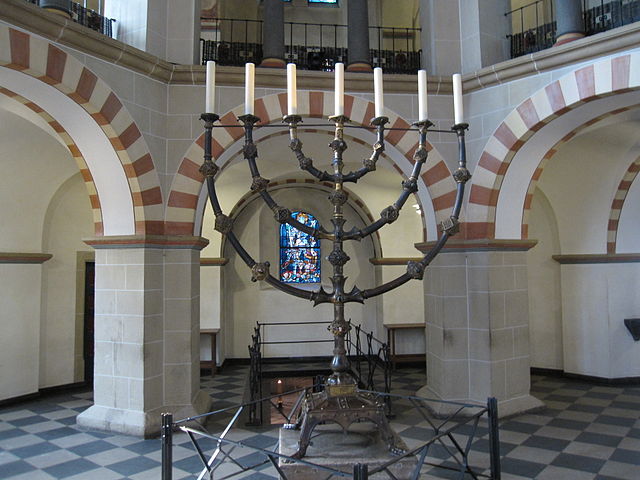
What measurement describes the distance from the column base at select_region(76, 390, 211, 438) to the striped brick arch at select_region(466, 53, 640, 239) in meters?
3.40

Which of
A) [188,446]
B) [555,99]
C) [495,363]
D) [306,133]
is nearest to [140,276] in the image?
[188,446]

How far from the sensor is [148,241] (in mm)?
5152

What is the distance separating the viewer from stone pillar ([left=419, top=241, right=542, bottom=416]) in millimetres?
5551

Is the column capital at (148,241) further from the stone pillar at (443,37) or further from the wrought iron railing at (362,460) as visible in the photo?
the stone pillar at (443,37)

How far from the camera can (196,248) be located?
551cm

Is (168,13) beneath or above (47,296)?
above

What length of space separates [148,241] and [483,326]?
3452 millimetres

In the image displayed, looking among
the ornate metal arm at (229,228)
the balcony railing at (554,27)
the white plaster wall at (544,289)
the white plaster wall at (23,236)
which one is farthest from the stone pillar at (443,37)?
the white plaster wall at (23,236)

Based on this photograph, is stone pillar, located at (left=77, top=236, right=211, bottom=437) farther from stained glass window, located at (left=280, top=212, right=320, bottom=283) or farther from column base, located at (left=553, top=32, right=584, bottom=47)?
stained glass window, located at (left=280, top=212, right=320, bottom=283)

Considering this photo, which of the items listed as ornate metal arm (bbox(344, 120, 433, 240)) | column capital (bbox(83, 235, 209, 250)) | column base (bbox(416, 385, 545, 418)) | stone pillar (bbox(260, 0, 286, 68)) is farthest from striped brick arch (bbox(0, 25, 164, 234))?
column base (bbox(416, 385, 545, 418))

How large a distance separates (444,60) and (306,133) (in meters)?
1.75

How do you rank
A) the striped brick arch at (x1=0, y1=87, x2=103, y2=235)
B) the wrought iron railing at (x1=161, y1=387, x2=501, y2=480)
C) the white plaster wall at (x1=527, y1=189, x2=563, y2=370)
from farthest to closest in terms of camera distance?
the white plaster wall at (x1=527, y1=189, x2=563, y2=370)
the striped brick arch at (x1=0, y1=87, x2=103, y2=235)
the wrought iron railing at (x1=161, y1=387, x2=501, y2=480)

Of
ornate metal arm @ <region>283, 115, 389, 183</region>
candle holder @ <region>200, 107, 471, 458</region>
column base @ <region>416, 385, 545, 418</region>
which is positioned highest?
ornate metal arm @ <region>283, 115, 389, 183</region>

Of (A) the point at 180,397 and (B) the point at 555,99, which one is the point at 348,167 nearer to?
(B) the point at 555,99
